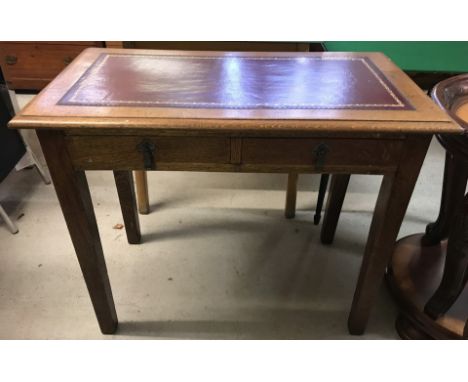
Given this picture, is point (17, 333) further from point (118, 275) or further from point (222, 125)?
point (222, 125)

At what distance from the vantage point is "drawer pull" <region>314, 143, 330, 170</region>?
0.87 meters

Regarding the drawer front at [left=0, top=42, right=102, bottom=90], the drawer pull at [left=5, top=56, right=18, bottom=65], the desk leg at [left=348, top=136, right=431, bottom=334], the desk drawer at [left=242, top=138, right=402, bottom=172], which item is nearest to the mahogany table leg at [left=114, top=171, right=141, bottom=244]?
the desk drawer at [left=242, top=138, right=402, bottom=172]

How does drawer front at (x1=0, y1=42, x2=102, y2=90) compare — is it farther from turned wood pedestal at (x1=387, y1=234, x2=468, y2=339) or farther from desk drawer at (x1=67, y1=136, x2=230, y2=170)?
turned wood pedestal at (x1=387, y1=234, x2=468, y2=339)

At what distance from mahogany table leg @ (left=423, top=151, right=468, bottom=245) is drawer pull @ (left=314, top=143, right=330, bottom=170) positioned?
485 millimetres

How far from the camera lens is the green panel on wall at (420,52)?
164 centimetres

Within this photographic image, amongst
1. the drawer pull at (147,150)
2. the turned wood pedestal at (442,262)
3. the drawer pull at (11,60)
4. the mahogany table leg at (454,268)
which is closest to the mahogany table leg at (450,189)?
the turned wood pedestal at (442,262)

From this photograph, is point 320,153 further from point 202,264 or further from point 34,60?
point 34,60

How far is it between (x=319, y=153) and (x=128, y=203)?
0.88 meters

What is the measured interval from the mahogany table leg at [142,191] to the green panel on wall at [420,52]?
1.05 meters

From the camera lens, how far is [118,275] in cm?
148

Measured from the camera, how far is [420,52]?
5.77ft

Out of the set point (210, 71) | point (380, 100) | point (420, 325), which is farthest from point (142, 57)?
point (420, 325)

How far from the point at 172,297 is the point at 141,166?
66cm

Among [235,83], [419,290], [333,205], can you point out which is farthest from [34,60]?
[419,290]
